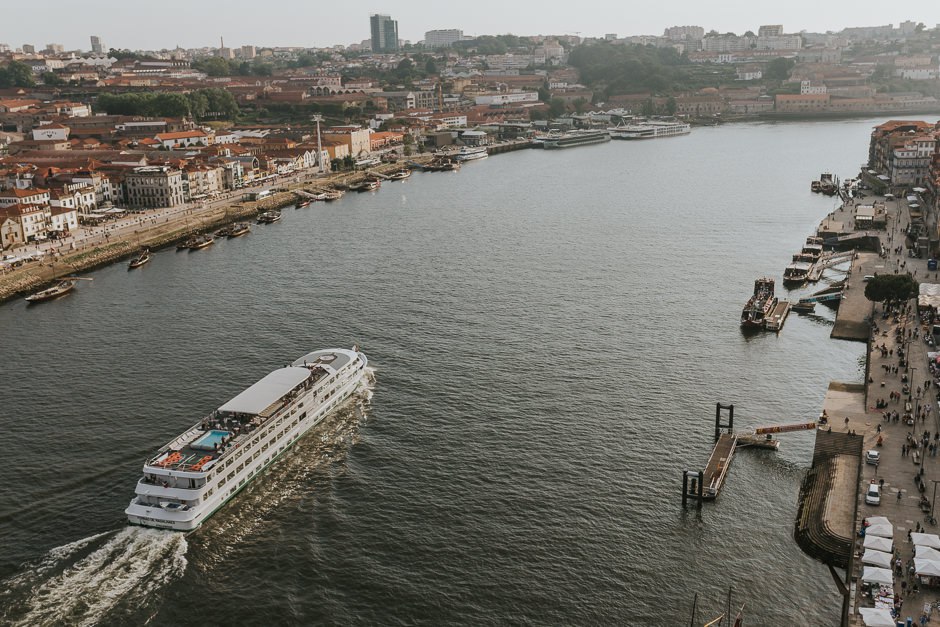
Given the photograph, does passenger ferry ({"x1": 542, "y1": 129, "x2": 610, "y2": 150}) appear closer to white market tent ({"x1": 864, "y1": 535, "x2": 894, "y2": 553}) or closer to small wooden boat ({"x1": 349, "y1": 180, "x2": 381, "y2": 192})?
small wooden boat ({"x1": 349, "y1": 180, "x2": 381, "y2": 192})

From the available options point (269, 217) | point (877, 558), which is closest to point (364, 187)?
point (269, 217)

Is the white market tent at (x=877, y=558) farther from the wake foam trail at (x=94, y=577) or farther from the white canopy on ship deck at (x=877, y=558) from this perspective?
the wake foam trail at (x=94, y=577)

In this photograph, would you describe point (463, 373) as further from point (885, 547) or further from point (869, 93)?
point (869, 93)

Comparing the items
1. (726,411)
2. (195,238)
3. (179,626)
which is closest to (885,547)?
(726,411)

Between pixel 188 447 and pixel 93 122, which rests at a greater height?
pixel 93 122

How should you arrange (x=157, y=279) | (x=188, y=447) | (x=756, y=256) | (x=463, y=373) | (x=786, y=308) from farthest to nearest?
(x=756, y=256) < (x=157, y=279) < (x=786, y=308) < (x=463, y=373) < (x=188, y=447)
